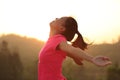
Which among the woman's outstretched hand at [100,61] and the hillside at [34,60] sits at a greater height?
the woman's outstretched hand at [100,61]

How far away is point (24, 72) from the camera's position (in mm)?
24266

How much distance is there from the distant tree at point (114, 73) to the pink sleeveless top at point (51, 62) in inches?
704

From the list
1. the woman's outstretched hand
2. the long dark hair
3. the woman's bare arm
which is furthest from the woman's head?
the woman's outstretched hand

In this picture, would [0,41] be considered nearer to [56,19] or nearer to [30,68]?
[30,68]

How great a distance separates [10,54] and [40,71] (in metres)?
20.7

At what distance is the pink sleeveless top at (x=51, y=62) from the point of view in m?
3.27

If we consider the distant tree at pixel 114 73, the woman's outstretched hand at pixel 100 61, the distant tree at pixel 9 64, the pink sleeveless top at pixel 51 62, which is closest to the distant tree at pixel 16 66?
the distant tree at pixel 9 64

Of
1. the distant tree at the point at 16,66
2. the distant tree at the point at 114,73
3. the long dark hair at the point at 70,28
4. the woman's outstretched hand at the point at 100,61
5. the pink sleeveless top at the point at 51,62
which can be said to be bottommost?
the distant tree at the point at 16,66

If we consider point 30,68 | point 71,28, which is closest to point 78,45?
point 71,28

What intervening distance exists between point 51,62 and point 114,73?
59.8 ft

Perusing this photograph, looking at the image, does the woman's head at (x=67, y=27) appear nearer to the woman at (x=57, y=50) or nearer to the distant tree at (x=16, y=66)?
the woman at (x=57, y=50)

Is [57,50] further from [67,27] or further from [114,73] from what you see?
[114,73]

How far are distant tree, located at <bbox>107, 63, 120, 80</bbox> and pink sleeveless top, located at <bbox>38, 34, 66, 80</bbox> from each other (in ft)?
58.7

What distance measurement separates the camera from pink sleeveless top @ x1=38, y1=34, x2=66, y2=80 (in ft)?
10.7
